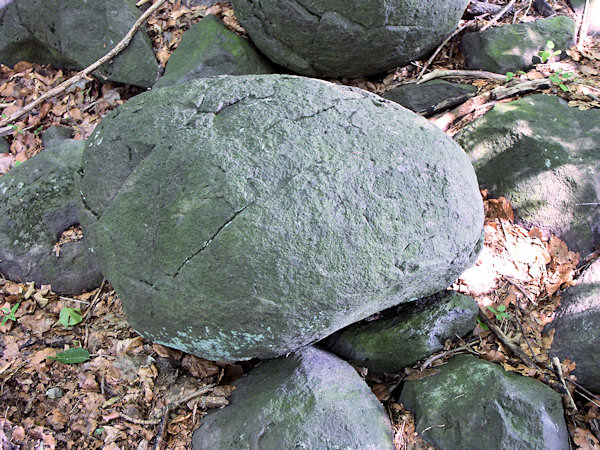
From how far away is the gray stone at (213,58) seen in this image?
13.0ft

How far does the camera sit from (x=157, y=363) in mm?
2789

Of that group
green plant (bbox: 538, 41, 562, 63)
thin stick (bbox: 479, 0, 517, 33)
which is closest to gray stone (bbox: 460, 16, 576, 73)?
green plant (bbox: 538, 41, 562, 63)

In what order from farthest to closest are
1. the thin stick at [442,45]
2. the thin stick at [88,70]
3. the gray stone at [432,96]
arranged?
the thin stick at [88,70] → the thin stick at [442,45] → the gray stone at [432,96]

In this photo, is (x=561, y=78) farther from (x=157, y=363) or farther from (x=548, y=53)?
(x=157, y=363)

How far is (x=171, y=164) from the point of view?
7.48 ft

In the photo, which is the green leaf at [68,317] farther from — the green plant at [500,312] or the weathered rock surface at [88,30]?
the green plant at [500,312]

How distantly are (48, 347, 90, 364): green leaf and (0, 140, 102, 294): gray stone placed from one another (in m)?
0.52

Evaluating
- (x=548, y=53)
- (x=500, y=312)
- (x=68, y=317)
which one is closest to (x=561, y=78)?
(x=548, y=53)

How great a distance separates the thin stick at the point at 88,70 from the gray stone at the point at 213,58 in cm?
61

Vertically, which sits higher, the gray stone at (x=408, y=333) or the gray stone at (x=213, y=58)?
the gray stone at (x=213, y=58)

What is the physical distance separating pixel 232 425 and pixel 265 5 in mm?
3030

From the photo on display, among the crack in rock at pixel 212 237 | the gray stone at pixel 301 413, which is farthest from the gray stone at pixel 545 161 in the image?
the crack in rock at pixel 212 237

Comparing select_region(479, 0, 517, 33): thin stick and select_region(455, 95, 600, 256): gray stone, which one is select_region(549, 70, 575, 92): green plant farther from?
select_region(479, 0, 517, 33): thin stick

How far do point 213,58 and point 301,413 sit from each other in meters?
3.04
